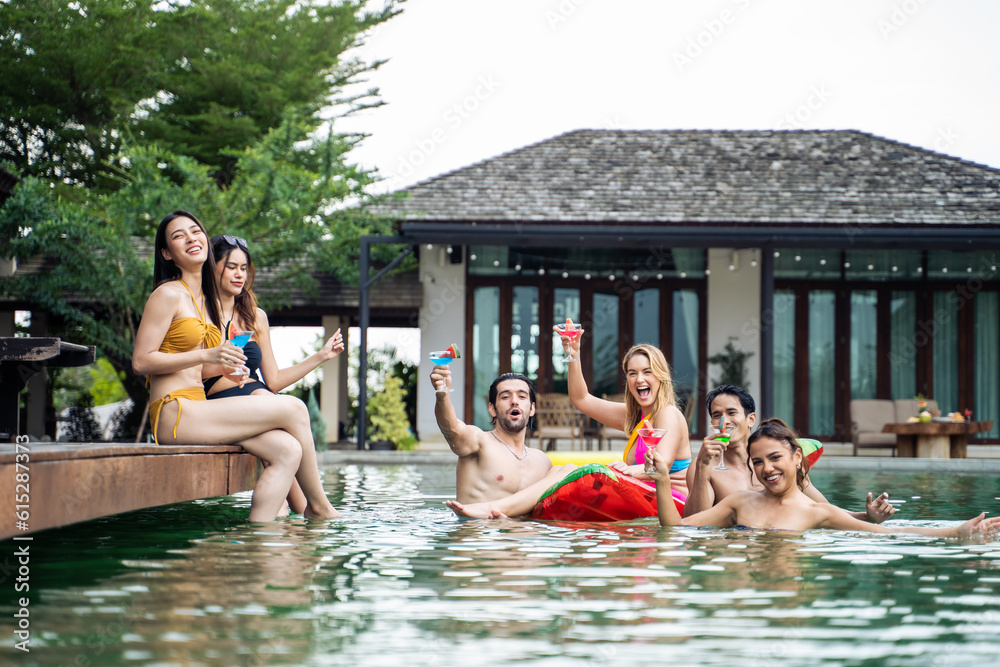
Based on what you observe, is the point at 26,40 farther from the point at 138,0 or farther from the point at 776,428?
the point at 776,428

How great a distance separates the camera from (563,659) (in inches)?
89.8

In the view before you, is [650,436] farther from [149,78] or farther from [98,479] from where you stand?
[149,78]

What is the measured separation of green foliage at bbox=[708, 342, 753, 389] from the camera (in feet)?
53.5

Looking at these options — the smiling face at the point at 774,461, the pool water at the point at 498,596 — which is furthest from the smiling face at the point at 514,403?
the smiling face at the point at 774,461

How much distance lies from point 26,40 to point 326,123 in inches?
265

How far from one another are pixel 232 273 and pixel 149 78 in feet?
63.5

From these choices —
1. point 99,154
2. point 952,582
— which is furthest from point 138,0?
point 952,582

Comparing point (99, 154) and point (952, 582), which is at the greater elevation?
point (99, 154)

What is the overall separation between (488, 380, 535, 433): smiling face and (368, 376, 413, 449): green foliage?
29.1 feet

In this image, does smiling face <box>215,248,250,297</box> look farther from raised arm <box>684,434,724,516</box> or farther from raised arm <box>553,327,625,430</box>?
raised arm <box>684,434,724,516</box>

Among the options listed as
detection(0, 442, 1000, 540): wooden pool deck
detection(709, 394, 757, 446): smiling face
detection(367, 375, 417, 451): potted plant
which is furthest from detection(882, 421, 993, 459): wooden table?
detection(0, 442, 1000, 540): wooden pool deck

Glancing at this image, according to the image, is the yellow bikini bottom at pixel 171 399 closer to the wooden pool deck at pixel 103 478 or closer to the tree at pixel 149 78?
the wooden pool deck at pixel 103 478

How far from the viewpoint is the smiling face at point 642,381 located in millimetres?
5582

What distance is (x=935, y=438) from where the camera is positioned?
1280 cm
